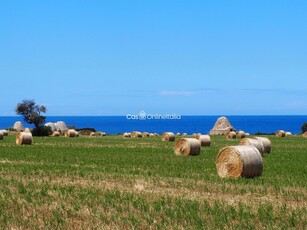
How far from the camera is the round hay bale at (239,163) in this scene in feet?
70.7

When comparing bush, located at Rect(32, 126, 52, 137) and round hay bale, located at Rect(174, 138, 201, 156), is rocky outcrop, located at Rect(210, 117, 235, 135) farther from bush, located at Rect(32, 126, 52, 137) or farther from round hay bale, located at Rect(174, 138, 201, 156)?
round hay bale, located at Rect(174, 138, 201, 156)

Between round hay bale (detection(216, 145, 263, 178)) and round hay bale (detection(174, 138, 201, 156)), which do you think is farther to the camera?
round hay bale (detection(174, 138, 201, 156))

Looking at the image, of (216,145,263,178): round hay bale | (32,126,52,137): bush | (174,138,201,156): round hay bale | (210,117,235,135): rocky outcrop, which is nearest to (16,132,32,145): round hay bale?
(174,138,201,156): round hay bale

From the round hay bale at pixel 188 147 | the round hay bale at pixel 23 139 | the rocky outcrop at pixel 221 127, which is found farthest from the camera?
the rocky outcrop at pixel 221 127

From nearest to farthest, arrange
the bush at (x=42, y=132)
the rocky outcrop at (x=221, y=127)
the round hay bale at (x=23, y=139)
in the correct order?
the round hay bale at (x=23, y=139), the bush at (x=42, y=132), the rocky outcrop at (x=221, y=127)

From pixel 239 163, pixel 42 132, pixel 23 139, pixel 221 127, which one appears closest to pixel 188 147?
pixel 239 163

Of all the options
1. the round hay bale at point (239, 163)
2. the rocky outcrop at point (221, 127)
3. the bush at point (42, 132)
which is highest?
the rocky outcrop at point (221, 127)

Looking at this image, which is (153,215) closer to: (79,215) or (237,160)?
(79,215)

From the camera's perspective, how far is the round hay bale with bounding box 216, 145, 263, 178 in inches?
848

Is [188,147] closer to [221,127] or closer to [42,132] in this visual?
[42,132]

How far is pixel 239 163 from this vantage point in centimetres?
2173

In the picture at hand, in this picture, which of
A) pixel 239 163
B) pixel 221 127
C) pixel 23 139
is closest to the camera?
pixel 239 163

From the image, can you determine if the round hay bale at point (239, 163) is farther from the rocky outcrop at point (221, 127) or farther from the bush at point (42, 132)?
the rocky outcrop at point (221, 127)

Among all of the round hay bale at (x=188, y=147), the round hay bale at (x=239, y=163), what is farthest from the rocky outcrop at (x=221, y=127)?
the round hay bale at (x=239, y=163)
